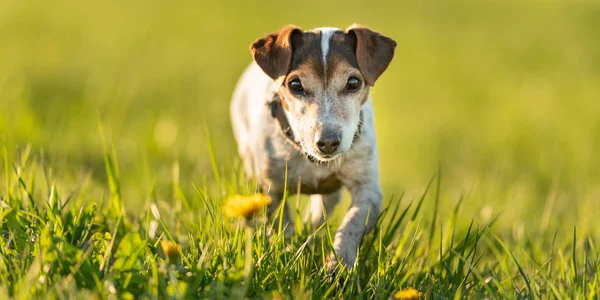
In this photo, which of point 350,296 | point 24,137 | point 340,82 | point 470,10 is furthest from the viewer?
point 470,10

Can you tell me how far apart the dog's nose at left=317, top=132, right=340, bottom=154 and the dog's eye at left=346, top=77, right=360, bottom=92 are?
1.15 ft

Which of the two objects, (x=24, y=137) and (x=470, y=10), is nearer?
(x=24, y=137)

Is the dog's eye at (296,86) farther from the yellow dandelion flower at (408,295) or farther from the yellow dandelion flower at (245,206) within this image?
the yellow dandelion flower at (408,295)

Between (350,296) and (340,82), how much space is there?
3.73ft

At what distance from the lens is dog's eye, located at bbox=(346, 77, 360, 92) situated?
4.11m

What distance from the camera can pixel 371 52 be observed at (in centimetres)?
418

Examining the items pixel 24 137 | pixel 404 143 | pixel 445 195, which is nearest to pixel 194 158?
pixel 24 137

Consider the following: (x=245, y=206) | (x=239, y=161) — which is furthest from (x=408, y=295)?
(x=239, y=161)

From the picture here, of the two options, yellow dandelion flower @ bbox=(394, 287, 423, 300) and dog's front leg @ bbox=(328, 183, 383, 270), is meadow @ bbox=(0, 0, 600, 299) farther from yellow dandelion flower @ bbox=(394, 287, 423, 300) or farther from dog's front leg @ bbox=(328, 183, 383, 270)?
yellow dandelion flower @ bbox=(394, 287, 423, 300)

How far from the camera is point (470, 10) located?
686 inches

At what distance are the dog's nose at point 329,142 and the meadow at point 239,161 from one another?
41 cm

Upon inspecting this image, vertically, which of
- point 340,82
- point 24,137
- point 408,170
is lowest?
point 408,170

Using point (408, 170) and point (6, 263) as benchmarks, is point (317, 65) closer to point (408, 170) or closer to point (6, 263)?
point (6, 263)

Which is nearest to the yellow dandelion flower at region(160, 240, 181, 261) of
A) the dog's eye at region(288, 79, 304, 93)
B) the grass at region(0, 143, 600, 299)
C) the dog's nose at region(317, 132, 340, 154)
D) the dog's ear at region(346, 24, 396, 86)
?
the grass at region(0, 143, 600, 299)
